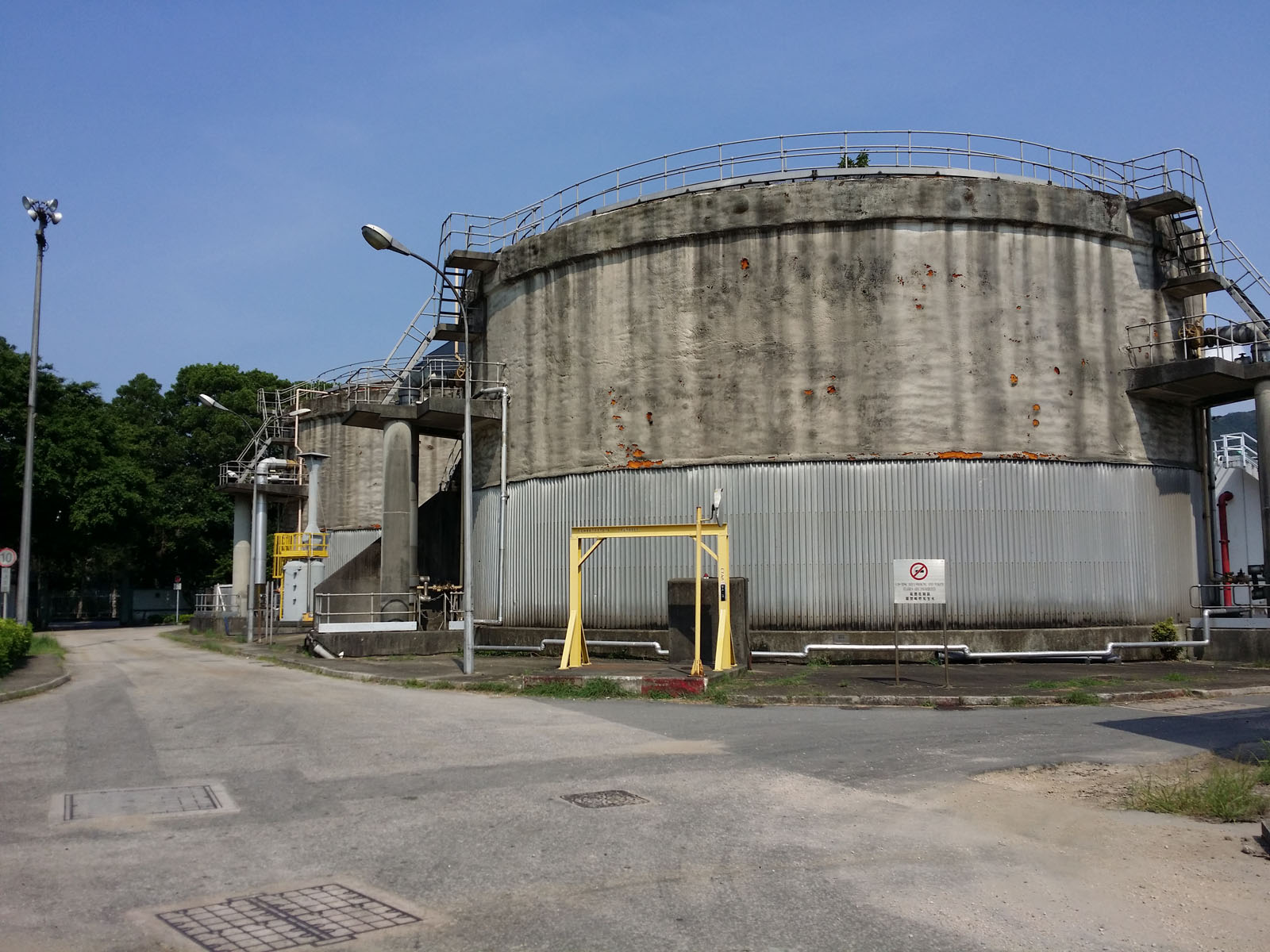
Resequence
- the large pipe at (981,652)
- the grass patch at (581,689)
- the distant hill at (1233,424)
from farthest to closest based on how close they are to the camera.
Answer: the distant hill at (1233,424) → the large pipe at (981,652) → the grass patch at (581,689)

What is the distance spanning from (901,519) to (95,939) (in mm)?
20964

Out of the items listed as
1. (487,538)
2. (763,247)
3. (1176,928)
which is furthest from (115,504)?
(1176,928)

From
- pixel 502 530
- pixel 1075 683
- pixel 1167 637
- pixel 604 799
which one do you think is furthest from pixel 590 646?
pixel 604 799

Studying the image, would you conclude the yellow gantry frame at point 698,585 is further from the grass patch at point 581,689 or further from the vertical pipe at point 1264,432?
the vertical pipe at point 1264,432

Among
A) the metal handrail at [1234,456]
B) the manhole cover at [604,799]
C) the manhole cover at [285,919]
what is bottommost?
the manhole cover at [604,799]

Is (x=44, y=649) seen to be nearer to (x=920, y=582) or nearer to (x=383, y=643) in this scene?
(x=383, y=643)

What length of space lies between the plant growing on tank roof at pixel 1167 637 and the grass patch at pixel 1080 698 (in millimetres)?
9739

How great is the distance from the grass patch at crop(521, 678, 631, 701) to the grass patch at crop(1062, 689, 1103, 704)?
23.8 ft

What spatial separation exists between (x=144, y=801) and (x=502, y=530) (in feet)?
67.5

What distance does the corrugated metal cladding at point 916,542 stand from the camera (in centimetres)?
2409

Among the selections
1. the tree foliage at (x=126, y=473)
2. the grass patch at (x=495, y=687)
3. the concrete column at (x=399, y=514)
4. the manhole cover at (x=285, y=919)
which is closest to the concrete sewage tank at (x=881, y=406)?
the concrete column at (x=399, y=514)

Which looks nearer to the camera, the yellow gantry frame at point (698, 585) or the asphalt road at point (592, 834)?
the asphalt road at point (592, 834)

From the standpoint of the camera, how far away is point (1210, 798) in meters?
8.53

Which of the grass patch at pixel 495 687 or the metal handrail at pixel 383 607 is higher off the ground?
the metal handrail at pixel 383 607
